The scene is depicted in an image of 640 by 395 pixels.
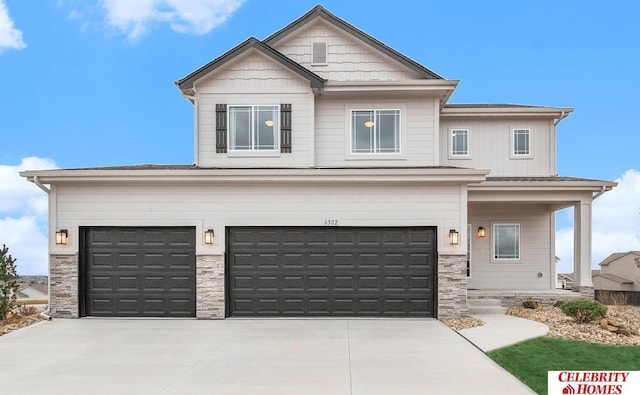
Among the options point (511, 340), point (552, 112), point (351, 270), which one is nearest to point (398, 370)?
point (511, 340)

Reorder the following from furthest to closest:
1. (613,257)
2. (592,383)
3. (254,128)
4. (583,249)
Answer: (613,257), (583,249), (254,128), (592,383)

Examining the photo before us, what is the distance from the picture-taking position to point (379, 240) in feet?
38.8

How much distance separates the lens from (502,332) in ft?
32.9

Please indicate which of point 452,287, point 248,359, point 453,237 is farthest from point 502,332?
point 248,359

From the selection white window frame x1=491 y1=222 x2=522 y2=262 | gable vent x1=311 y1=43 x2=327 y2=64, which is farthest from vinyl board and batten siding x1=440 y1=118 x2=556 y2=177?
gable vent x1=311 y1=43 x2=327 y2=64

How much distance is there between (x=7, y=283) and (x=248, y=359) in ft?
26.8

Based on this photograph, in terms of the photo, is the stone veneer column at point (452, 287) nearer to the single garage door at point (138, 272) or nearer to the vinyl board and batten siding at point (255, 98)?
the vinyl board and batten siding at point (255, 98)

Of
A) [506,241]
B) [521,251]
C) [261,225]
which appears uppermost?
[261,225]

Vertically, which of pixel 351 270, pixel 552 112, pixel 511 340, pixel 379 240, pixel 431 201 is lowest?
pixel 511 340

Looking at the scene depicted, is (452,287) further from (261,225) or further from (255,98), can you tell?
(255,98)

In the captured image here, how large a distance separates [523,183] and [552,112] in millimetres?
3844

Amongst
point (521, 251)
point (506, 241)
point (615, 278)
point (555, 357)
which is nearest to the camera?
point (555, 357)

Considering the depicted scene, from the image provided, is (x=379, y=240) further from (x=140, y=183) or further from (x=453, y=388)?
(x=140, y=183)

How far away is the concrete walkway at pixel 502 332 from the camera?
29.8ft
